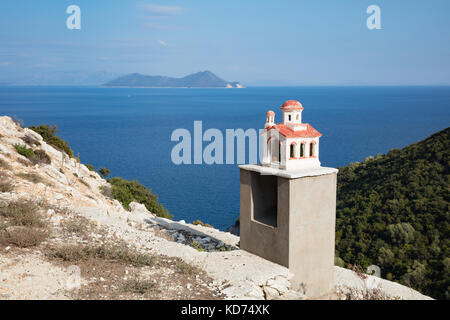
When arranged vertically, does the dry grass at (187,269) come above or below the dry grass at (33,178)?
below

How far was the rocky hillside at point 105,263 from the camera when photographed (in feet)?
23.4

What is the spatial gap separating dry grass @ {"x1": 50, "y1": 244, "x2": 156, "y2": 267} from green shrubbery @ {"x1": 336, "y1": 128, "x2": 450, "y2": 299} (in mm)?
14125

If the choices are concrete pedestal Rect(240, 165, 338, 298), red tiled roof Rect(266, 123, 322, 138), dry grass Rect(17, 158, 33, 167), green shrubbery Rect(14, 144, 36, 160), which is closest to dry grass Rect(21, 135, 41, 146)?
green shrubbery Rect(14, 144, 36, 160)

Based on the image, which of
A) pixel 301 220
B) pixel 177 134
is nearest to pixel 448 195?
pixel 301 220

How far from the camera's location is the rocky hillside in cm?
714

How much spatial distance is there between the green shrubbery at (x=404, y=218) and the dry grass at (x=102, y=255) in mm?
14125

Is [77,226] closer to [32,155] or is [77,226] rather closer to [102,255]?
[102,255]

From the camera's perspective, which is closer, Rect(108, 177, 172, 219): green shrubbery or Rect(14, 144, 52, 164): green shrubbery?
Rect(14, 144, 52, 164): green shrubbery

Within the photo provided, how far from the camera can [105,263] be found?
8266 mm

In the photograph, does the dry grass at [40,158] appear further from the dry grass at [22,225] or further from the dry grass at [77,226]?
the dry grass at [77,226]

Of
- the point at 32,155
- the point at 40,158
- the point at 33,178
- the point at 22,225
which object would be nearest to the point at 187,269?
the point at 22,225

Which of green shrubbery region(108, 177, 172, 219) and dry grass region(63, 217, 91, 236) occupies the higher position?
dry grass region(63, 217, 91, 236)

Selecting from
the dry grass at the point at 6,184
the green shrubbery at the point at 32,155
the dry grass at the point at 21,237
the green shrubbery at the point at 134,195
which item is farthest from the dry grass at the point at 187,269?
the green shrubbery at the point at 134,195

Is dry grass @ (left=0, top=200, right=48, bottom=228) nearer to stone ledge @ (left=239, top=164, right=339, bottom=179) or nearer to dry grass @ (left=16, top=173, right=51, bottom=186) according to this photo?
dry grass @ (left=16, top=173, right=51, bottom=186)
